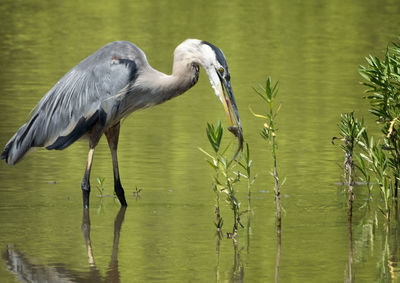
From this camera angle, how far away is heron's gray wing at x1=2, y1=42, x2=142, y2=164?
9.10m

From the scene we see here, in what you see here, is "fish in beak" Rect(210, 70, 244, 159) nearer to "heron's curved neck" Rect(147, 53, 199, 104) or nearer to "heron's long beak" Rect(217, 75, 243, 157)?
"heron's long beak" Rect(217, 75, 243, 157)

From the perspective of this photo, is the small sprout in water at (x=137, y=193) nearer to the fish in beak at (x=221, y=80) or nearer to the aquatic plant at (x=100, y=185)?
the aquatic plant at (x=100, y=185)

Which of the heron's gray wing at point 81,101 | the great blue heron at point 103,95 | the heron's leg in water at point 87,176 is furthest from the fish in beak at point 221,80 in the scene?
the heron's leg in water at point 87,176

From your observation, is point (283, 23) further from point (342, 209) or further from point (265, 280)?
point (265, 280)

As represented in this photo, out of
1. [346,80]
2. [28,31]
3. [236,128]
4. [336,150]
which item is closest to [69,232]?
[236,128]

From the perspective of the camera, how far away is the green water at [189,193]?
7.15 m

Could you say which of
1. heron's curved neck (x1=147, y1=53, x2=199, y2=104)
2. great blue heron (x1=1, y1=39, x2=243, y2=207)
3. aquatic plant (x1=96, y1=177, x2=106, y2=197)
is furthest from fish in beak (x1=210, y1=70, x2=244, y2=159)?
aquatic plant (x1=96, y1=177, x2=106, y2=197)

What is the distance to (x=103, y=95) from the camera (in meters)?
9.09

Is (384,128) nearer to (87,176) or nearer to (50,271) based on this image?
(87,176)

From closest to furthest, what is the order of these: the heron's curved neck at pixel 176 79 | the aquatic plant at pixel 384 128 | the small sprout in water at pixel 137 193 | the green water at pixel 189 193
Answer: the green water at pixel 189 193
the aquatic plant at pixel 384 128
the heron's curved neck at pixel 176 79
the small sprout in water at pixel 137 193

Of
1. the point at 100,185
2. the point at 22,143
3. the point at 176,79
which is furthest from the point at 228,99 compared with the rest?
the point at 22,143

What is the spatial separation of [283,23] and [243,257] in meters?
18.4

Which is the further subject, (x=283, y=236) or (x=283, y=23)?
(x=283, y=23)

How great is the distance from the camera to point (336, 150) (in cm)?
1133
